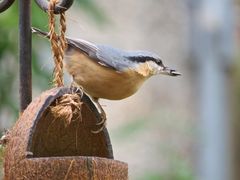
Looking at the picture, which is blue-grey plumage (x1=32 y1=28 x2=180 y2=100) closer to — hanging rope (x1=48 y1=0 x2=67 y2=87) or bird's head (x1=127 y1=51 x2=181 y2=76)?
bird's head (x1=127 y1=51 x2=181 y2=76)

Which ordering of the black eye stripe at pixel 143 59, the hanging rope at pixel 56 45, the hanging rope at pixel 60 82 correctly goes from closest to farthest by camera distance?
1. the hanging rope at pixel 60 82
2. the hanging rope at pixel 56 45
3. the black eye stripe at pixel 143 59

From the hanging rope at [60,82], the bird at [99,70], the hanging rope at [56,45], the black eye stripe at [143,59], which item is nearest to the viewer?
the hanging rope at [60,82]

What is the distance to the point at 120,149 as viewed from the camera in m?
8.55

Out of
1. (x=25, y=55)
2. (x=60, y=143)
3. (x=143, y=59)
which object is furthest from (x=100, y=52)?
(x=60, y=143)

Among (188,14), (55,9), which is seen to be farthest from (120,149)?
(55,9)

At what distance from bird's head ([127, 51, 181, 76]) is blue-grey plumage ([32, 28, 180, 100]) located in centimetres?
7

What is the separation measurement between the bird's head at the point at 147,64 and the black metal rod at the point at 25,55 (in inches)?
27.1

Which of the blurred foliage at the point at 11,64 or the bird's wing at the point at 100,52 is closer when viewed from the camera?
the bird's wing at the point at 100,52

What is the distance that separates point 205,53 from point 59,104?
7.34 meters

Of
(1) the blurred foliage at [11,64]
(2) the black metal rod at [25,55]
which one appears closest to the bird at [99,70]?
(2) the black metal rod at [25,55]

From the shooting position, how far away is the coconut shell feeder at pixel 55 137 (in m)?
2.77

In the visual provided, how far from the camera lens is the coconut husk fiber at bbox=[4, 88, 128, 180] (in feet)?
9.06

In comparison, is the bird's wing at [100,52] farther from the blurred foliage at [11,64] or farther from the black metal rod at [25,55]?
the blurred foliage at [11,64]

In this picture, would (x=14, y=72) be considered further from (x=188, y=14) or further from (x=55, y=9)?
(x=188, y=14)
